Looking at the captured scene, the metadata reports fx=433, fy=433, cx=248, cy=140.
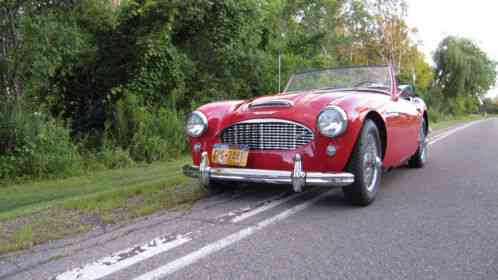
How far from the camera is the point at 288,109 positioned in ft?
13.6

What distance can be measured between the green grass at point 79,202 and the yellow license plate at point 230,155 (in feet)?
1.84

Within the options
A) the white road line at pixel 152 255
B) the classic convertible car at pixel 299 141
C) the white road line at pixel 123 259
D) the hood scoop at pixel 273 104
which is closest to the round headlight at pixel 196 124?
the classic convertible car at pixel 299 141

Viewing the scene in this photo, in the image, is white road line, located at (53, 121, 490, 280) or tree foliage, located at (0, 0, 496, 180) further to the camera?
tree foliage, located at (0, 0, 496, 180)

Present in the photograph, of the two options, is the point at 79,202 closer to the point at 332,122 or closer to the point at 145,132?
the point at 332,122

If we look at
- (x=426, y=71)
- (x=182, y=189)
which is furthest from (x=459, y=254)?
(x=426, y=71)

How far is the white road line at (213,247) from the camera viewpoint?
2.56 meters

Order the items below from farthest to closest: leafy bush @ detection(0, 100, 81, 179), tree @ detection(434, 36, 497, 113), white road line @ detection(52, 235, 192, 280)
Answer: tree @ detection(434, 36, 497, 113) < leafy bush @ detection(0, 100, 81, 179) < white road line @ detection(52, 235, 192, 280)

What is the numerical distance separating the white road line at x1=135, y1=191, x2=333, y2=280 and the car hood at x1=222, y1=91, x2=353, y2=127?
87 cm

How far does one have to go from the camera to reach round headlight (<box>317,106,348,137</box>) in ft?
12.7

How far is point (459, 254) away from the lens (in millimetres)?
2902

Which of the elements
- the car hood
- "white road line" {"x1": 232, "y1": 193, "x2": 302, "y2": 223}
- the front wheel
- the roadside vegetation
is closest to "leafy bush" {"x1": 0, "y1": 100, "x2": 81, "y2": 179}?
the roadside vegetation

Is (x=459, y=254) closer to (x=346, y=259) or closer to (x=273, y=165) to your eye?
(x=346, y=259)

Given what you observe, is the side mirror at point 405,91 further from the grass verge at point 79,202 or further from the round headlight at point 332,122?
the grass verge at point 79,202

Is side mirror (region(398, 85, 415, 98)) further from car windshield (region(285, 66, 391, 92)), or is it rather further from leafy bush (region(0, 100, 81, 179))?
leafy bush (region(0, 100, 81, 179))
